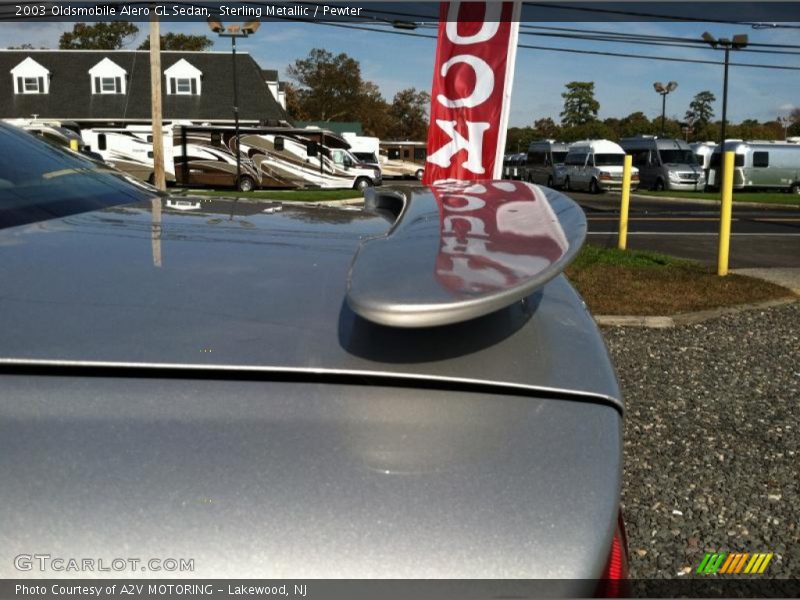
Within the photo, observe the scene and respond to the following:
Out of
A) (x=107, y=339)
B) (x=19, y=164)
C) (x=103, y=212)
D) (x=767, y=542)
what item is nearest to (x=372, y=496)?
(x=107, y=339)

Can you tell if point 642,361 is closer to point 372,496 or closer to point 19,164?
point 19,164

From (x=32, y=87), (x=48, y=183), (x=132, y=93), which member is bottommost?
(x=48, y=183)

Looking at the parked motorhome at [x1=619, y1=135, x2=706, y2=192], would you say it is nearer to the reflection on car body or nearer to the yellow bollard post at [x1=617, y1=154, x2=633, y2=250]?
the yellow bollard post at [x1=617, y1=154, x2=633, y2=250]

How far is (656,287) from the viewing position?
24.9ft

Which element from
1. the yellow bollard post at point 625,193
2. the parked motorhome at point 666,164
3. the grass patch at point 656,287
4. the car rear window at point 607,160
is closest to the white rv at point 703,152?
the parked motorhome at point 666,164

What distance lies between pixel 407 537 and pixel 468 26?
17.2ft

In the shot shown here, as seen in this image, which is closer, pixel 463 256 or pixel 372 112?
pixel 463 256

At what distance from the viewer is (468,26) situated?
5.53 meters

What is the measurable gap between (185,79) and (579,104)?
188ft

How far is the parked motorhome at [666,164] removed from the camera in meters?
34.3

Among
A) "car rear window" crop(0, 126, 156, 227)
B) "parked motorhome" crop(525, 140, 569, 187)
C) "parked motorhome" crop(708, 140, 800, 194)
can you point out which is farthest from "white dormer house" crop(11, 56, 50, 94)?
"car rear window" crop(0, 126, 156, 227)

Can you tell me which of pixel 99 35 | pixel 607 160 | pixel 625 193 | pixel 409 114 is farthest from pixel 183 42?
pixel 625 193

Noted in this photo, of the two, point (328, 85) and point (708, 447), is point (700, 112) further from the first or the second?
point (708, 447)

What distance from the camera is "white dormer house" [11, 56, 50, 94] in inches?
1677
